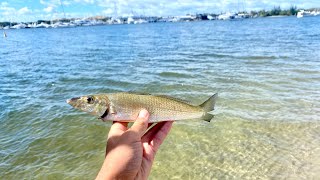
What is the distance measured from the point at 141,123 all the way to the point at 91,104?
57cm

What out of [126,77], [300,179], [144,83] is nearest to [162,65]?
[126,77]

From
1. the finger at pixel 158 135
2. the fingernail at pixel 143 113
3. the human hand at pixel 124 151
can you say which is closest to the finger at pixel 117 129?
the human hand at pixel 124 151

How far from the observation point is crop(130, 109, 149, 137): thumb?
3682 mm

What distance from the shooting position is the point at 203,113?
417 cm

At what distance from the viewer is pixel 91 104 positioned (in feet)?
12.1

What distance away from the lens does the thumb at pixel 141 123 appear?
3.68m

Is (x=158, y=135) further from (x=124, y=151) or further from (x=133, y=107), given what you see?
(x=124, y=151)

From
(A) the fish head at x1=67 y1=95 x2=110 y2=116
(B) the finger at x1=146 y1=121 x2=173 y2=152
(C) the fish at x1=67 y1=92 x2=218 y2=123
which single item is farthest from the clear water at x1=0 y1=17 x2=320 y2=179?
(A) the fish head at x1=67 y1=95 x2=110 y2=116

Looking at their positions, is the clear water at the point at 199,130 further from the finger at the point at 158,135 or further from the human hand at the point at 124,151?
the human hand at the point at 124,151

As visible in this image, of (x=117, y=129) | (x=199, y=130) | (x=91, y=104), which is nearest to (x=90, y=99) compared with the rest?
(x=91, y=104)

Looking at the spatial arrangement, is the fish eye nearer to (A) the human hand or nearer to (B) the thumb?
(A) the human hand

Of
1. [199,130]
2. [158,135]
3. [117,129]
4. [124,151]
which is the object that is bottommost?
[199,130]

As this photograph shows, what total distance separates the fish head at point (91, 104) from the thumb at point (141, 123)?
36cm

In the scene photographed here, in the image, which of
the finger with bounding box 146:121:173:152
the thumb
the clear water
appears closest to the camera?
the thumb
